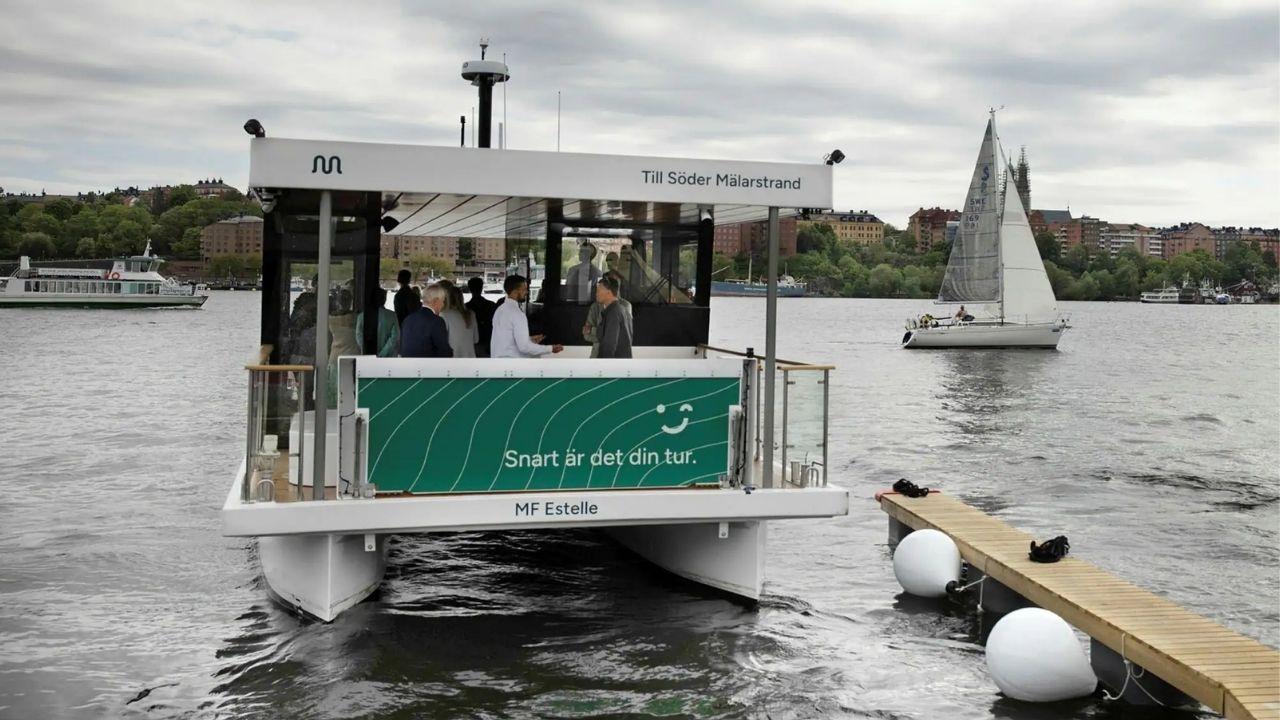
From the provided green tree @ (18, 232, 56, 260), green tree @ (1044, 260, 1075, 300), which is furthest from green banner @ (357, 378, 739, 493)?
green tree @ (1044, 260, 1075, 300)

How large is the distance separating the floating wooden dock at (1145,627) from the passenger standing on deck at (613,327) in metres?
3.95

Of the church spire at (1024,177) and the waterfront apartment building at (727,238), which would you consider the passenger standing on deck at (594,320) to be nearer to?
the waterfront apartment building at (727,238)

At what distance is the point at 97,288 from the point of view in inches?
4306

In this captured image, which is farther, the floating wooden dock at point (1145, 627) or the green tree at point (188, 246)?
the green tree at point (188, 246)

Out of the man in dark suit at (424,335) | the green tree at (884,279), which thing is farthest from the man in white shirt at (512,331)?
the green tree at (884,279)

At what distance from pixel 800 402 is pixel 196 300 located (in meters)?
116

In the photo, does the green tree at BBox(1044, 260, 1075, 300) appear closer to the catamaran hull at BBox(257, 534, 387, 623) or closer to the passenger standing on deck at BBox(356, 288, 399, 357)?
the passenger standing on deck at BBox(356, 288, 399, 357)

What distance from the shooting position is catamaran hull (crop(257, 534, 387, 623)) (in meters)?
9.90

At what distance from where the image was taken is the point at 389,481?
9375 mm

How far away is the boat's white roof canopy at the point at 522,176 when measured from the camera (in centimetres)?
894

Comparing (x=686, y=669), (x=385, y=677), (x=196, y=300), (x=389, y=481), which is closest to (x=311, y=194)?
(x=389, y=481)

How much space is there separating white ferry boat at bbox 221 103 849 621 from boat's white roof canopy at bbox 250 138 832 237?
0.01 m

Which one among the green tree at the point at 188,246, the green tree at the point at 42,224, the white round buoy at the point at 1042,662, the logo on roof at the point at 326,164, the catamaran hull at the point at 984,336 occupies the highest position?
the green tree at the point at 42,224

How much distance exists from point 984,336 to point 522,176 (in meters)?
65.1
